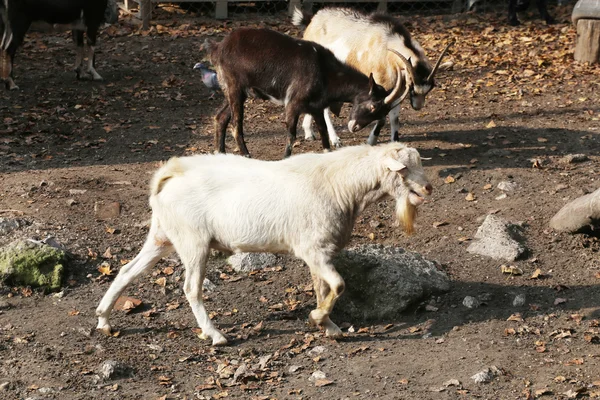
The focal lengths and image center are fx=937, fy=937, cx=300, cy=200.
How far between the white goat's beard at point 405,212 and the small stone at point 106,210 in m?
2.85

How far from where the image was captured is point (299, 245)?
5914 mm

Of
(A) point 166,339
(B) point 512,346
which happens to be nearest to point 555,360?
(B) point 512,346

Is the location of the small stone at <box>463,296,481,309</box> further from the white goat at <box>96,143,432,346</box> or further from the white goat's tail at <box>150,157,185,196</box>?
the white goat's tail at <box>150,157,185,196</box>

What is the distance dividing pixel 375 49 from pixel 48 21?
4817mm

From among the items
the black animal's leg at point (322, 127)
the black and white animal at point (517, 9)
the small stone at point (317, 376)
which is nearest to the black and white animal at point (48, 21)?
the black animal's leg at point (322, 127)

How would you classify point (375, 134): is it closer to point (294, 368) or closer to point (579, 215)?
point (579, 215)

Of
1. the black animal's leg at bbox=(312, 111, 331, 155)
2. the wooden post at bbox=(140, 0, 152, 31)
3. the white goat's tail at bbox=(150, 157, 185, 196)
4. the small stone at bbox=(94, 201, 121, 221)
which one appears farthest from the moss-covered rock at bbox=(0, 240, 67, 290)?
the wooden post at bbox=(140, 0, 152, 31)

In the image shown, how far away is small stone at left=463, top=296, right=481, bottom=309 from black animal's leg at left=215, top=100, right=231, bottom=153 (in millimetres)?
3510

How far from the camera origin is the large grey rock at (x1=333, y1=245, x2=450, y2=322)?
639cm

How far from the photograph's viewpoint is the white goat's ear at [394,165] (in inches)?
229

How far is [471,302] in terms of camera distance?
6.42m

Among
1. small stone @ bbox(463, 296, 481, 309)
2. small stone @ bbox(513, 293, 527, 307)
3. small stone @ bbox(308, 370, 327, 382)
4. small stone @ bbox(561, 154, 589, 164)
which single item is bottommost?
small stone @ bbox(308, 370, 327, 382)

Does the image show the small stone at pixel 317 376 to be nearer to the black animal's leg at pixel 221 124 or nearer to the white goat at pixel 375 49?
the white goat at pixel 375 49

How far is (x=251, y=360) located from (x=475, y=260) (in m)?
2.08
